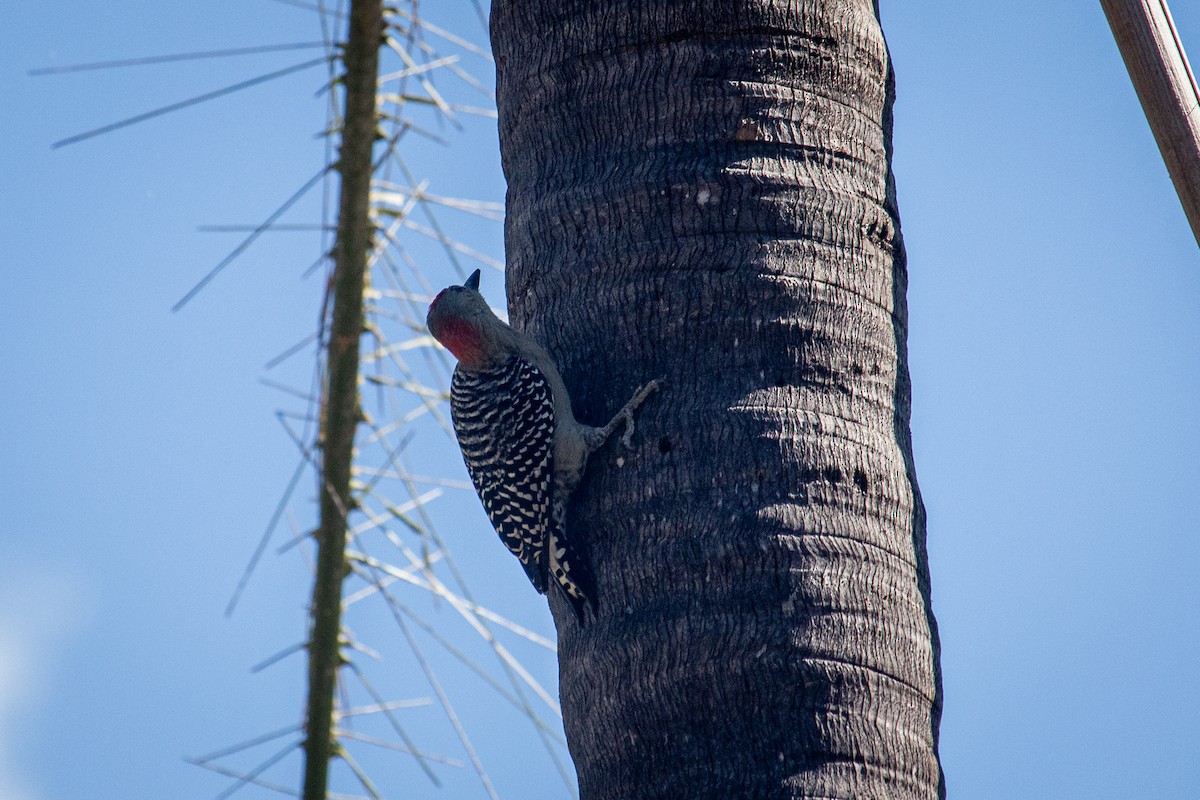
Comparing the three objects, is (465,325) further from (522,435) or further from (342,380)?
(342,380)

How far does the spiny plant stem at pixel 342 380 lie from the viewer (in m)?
1.71

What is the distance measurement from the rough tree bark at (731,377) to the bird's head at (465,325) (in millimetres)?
1632

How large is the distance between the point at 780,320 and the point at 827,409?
10.5 inches

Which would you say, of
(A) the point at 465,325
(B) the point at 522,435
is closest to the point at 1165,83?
(B) the point at 522,435

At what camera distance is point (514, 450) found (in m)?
4.97

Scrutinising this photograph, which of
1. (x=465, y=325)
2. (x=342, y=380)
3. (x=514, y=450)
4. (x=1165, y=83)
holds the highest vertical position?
(x=465, y=325)

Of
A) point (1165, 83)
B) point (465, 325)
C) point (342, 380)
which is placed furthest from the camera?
point (465, 325)

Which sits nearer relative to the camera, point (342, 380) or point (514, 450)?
point (342, 380)

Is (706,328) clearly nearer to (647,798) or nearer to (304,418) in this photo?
(647,798)

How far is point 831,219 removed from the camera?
11.8ft

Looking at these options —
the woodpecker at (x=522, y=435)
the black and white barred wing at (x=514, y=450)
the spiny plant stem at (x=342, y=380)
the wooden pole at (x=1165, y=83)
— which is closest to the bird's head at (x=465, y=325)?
the woodpecker at (x=522, y=435)

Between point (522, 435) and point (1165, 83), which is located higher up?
point (1165, 83)

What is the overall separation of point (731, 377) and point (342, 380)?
1844mm

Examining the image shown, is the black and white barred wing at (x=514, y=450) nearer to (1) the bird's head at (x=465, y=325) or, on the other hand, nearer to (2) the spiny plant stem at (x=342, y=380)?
(1) the bird's head at (x=465, y=325)
